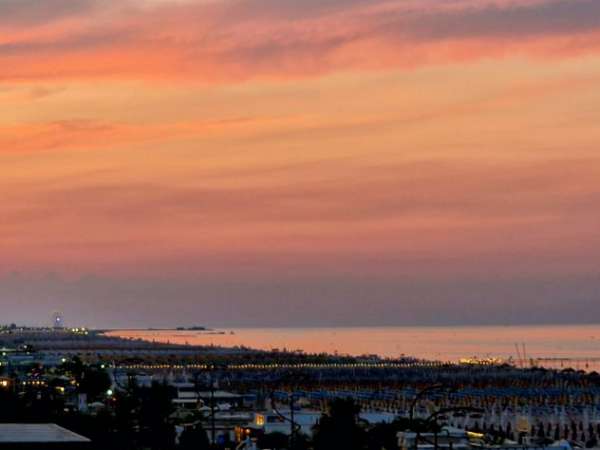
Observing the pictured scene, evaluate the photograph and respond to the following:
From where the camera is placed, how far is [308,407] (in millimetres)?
100812

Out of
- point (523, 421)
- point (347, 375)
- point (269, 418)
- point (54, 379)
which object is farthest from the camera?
point (347, 375)

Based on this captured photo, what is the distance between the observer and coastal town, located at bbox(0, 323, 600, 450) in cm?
5534

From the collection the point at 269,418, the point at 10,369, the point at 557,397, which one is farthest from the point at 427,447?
the point at 10,369

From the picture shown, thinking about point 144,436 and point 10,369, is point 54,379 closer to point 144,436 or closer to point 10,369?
point 10,369

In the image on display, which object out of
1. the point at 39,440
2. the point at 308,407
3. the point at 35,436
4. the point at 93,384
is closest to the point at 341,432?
the point at 35,436

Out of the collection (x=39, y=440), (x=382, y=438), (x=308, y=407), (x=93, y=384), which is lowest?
(x=39, y=440)

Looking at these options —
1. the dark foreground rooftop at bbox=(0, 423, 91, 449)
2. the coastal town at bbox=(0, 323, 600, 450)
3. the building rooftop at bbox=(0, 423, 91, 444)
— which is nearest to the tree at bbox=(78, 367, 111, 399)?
the coastal town at bbox=(0, 323, 600, 450)

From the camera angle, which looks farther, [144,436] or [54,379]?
[54,379]

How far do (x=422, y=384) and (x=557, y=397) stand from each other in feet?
76.3

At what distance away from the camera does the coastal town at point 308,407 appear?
182 feet

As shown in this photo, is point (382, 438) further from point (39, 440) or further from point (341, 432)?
point (39, 440)

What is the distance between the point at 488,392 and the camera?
12925 centimetres

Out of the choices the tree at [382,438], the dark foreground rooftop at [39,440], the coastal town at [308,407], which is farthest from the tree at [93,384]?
the dark foreground rooftop at [39,440]

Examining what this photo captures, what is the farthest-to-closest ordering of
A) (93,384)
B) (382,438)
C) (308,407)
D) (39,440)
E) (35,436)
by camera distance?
(308,407), (93,384), (382,438), (35,436), (39,440)
